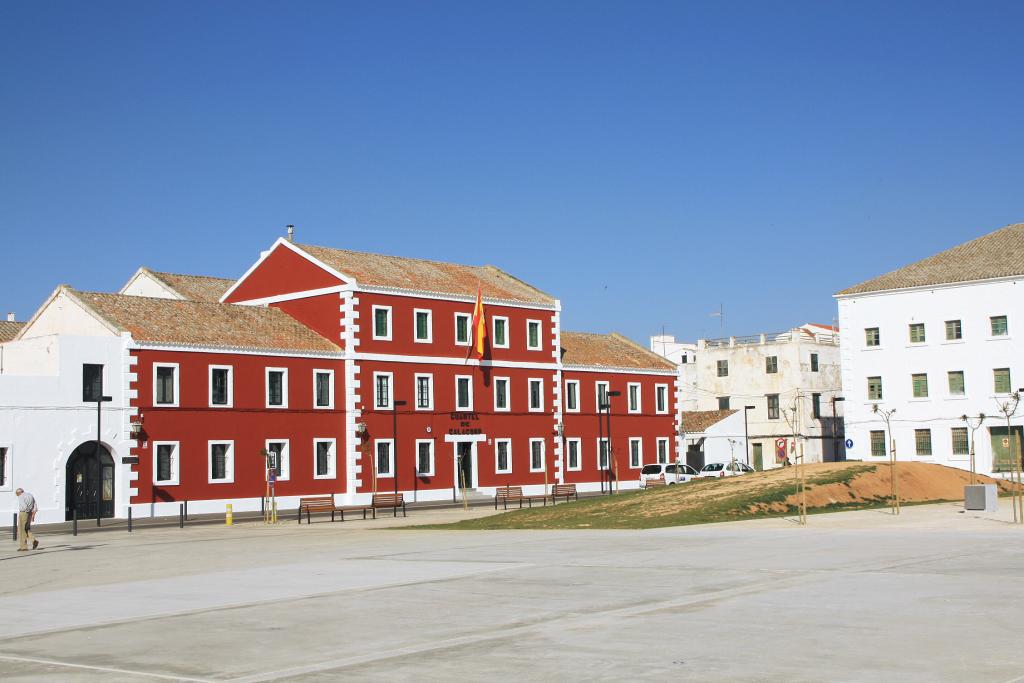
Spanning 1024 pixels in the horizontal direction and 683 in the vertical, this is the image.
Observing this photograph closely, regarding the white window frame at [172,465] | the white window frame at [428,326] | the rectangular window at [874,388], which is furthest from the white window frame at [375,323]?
the rectangular window at [874,388]

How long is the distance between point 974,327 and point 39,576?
54626mm

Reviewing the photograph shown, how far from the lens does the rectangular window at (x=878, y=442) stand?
68875 millimetres

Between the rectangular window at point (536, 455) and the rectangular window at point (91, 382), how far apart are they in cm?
2489

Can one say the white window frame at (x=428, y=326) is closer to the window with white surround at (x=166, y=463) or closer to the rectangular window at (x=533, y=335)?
the rectangular window at (x=533, y=335)

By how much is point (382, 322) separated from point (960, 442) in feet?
106

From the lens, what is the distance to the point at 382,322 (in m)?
58.1

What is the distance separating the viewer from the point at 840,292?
7156cm

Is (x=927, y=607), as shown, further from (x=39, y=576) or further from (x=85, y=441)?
(x=85, y=441)

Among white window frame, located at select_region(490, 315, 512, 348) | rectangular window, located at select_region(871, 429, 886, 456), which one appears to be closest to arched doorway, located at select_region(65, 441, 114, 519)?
white window frame, located at select_region(490, 315, 512, 348)

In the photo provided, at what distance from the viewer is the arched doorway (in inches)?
1828

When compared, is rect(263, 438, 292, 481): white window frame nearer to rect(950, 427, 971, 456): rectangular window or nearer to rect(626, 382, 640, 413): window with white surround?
rect(626, 382, 640, 413): window with white surround

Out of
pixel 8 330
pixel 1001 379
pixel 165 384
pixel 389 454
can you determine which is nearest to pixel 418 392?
pixel 389 454

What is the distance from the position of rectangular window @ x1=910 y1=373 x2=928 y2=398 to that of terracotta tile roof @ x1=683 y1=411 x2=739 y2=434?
18994 millimetres

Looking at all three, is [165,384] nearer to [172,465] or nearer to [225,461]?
[172,465]
